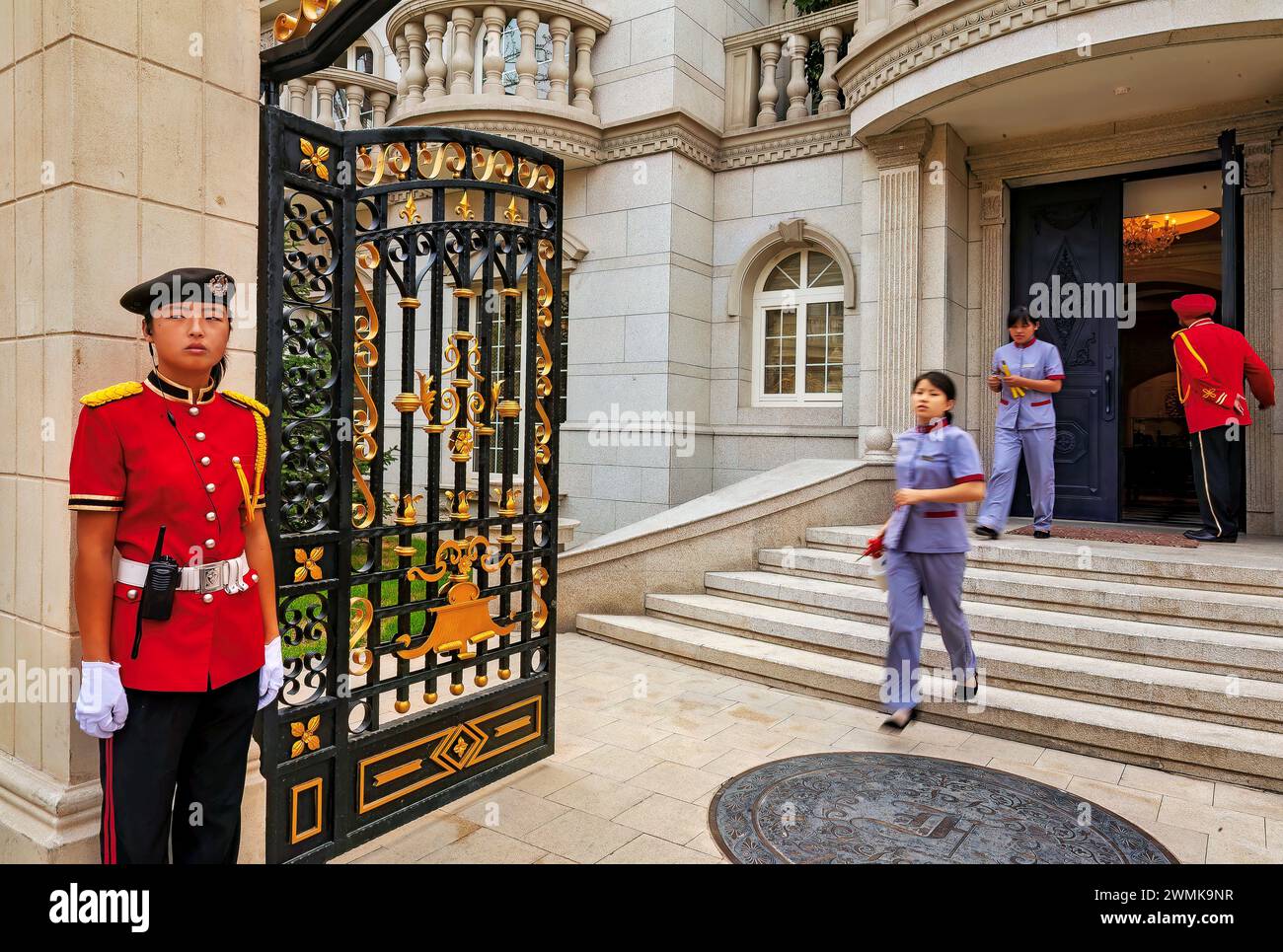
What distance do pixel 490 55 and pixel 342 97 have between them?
153 inches

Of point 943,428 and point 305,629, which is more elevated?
point 943,428

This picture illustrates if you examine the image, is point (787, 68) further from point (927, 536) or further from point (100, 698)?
point (100, 698)

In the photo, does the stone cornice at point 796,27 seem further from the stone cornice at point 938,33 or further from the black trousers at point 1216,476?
the black trousers at point 1216,476

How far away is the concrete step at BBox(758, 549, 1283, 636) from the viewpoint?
5.47 m

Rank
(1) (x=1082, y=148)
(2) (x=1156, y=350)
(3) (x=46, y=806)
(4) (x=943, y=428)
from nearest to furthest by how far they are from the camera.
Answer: (3) (x=46, y=806), (4) (x=943, y=428), (1) (x=1082, y=148), (2) (x=1156, y=350)

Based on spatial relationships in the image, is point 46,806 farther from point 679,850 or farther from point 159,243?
point 679,850

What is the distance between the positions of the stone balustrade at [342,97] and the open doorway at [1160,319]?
1045 cm

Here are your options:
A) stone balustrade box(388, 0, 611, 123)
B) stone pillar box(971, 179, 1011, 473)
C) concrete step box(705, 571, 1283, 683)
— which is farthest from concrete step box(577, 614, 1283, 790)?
stone balustrade box(388, 0, 611, 123)

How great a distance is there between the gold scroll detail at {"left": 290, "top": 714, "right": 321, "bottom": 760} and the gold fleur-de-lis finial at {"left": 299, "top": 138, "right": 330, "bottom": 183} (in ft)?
7.51

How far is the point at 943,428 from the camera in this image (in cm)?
500

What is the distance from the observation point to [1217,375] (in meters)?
6.93

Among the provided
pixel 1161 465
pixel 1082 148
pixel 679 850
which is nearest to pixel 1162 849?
pixel 679 850

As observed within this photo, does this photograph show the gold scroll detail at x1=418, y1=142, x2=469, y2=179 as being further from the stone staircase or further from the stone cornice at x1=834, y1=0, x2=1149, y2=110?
the stone cornice at x1=834, y1=0, x2=1149, y2=110

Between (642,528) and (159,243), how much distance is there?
5.47m
